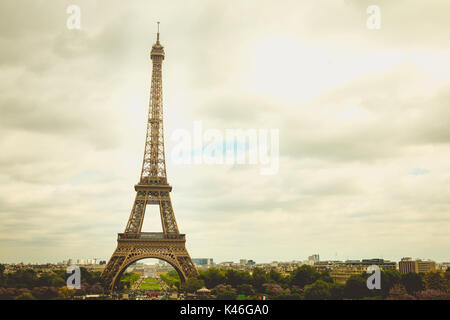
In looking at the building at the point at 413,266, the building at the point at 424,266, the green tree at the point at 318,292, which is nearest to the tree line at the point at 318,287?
the green tree at the point at 318,292

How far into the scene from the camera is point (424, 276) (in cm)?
6606

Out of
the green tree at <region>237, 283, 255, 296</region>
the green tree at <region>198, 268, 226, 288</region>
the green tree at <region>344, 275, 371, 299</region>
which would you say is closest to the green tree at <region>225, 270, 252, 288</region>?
the green tree at <region>198, 268, 226, 288</region>

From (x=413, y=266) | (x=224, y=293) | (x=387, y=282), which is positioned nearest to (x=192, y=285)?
(x=224, y=293)

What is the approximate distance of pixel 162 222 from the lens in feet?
227

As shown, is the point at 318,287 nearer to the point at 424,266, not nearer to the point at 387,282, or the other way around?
the point at 387,282

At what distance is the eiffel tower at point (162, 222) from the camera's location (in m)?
66.6

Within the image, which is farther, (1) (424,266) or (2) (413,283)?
(1) (424,266)

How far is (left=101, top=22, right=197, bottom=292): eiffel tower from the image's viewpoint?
219 feet

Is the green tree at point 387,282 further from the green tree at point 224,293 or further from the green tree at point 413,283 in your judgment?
the green tree at point 224,293
